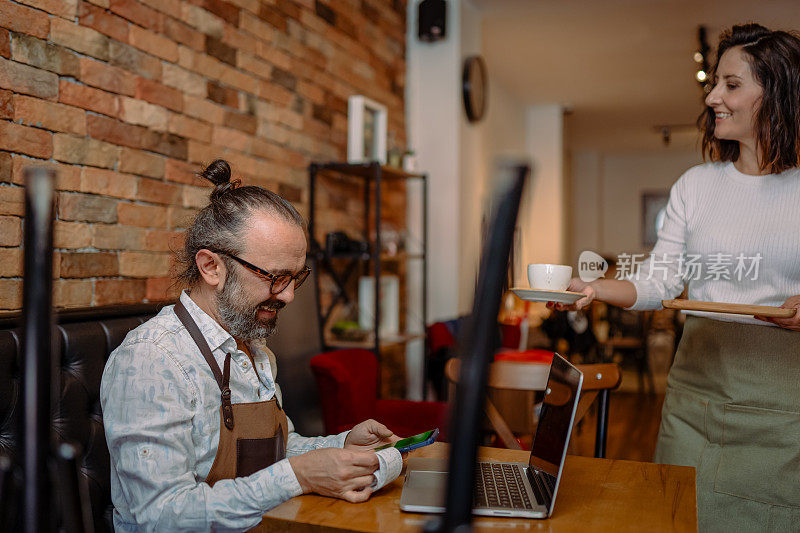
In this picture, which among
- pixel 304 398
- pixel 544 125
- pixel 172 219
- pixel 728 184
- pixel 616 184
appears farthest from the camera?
pixel 616 184

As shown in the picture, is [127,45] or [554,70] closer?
[127,45]

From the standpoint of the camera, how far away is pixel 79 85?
1.93 meters

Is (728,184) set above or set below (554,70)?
below

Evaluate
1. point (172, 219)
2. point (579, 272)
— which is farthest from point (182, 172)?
point (579, 272)

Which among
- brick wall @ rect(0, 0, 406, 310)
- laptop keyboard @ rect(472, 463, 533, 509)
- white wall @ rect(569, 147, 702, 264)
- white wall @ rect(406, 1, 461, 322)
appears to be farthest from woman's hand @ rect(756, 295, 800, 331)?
white wall @ rect(569, 147, 702, 264)

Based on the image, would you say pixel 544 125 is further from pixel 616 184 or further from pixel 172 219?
pixel 172 219

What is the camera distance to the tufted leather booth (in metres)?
1.45

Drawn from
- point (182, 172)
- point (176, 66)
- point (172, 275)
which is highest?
point (176, 66)

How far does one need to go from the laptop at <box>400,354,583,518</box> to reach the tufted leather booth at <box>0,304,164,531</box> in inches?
29.2

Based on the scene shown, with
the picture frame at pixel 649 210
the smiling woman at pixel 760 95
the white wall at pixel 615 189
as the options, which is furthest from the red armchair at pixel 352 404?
the picture frame at pixel 649 210

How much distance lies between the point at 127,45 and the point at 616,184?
979 centimetres

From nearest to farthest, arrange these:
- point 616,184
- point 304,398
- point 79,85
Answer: point 79,85 → point 304,398 → point 616,184

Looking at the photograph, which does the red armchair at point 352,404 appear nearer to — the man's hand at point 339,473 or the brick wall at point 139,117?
the brick wall at point 139,117

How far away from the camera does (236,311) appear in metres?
1.34
